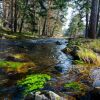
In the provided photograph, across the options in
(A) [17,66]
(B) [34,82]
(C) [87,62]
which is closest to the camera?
(B) [34,82]

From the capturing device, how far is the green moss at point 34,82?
6519 millimetres

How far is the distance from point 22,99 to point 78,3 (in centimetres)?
3412

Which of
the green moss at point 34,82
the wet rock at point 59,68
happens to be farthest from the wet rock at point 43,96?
the wet rock at point 59,68

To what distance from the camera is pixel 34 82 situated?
696 cm

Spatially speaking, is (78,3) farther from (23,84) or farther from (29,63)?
(23,84)

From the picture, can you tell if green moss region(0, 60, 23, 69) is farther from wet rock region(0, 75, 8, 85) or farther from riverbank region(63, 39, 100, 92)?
riverbank region(63, 39, 100, 92)

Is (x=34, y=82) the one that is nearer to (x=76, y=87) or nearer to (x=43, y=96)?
(x=76, y=87)

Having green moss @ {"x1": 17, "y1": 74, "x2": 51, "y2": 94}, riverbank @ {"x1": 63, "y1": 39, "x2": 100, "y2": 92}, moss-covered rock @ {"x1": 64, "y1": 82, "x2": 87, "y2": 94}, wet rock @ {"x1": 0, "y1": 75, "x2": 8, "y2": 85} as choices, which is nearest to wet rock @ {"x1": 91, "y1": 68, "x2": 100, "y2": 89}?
riverbank @ {"x1": 63, "y1": 39, "x2": 100, "y2": 92}

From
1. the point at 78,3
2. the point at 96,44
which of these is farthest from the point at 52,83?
the point at 78,3

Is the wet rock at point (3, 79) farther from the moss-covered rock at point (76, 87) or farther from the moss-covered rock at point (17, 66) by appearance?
the moss-covered rock at point (76, 87)

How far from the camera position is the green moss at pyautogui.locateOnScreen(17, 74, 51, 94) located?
6519 millimetres

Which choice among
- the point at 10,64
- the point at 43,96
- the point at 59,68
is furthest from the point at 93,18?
the point at 43,96

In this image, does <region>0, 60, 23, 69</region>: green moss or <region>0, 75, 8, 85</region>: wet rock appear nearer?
<region>0, 75, 8, 85</region>: wet rock

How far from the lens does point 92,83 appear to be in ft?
23.5
